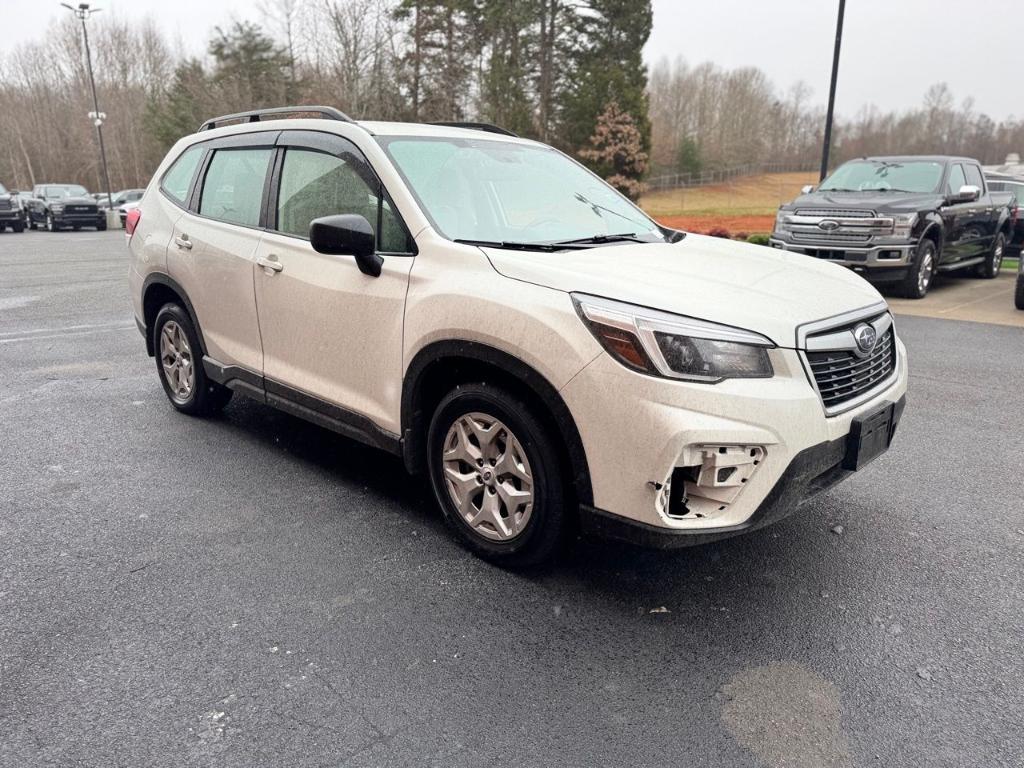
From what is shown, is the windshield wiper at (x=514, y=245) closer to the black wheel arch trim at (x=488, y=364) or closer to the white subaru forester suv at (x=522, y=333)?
the white subaru forester suv at (x=522, y=333)

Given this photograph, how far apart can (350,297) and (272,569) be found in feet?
4.13

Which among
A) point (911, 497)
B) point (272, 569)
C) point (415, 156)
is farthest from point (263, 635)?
point (911, 497)

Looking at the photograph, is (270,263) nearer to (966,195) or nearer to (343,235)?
(343,235)

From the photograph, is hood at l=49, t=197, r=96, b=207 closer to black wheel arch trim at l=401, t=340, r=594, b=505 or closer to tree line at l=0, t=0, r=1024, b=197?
tree line at l=0, t=0, r=1024, b=197

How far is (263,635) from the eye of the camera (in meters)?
2.76

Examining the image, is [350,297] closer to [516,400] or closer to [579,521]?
[516,400]

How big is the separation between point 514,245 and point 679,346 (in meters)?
1.03

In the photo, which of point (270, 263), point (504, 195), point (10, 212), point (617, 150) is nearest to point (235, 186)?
point (270, 263)

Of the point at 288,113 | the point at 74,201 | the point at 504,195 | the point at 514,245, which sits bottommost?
the point at 74,201

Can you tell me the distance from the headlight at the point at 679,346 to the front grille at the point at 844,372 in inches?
10.5

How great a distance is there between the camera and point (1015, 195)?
14.2 metres

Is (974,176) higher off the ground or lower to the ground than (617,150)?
lower

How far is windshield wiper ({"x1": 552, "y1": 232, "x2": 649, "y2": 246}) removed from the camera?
354cm

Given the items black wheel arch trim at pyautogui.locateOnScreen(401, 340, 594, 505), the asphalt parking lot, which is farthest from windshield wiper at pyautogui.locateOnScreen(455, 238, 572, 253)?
the asphalt parking lot
